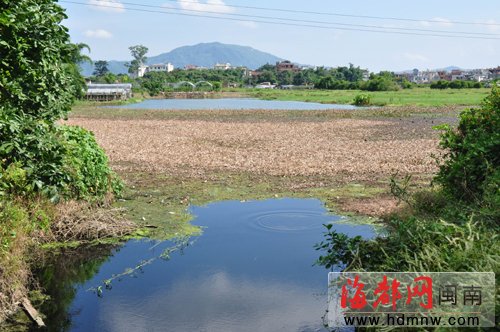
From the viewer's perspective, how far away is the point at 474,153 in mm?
10195

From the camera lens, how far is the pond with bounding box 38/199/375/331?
8047 millimetres

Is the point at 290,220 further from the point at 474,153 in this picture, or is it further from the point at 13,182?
the point at 13,182

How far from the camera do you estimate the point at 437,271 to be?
6.46 m

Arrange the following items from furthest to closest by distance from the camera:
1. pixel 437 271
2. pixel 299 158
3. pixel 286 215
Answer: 1. pixel 299 158
2. pixel 286 215
3. pixel 437 271

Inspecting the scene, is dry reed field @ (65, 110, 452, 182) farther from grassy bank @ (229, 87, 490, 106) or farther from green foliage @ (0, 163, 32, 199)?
grassy bank @ (229, 87, 490, 106)

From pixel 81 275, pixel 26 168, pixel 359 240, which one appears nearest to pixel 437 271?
pixel 359 240

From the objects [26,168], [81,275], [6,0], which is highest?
[6,0]

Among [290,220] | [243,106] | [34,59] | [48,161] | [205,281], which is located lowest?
[205,281]

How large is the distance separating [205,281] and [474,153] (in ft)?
19.4

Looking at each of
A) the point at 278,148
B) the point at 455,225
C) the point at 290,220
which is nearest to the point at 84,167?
the point at 290,220

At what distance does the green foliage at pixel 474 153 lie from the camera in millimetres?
10180

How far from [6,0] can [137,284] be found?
5.37 m

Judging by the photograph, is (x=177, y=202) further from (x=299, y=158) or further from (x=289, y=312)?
(x=299, y=158)

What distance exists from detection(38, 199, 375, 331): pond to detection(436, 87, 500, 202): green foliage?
2165 millimetres
